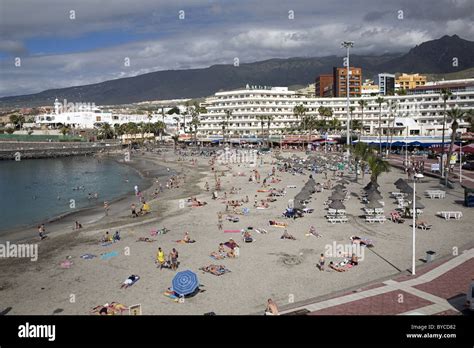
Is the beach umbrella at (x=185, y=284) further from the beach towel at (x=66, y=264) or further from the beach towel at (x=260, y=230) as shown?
the beach towel at (x=260, y=230)

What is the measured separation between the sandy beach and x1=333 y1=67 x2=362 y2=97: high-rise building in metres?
120

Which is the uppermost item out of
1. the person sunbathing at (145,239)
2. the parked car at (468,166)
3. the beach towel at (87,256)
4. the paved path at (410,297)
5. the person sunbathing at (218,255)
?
the parked car at (468,166)

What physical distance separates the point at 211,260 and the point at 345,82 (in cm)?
15021

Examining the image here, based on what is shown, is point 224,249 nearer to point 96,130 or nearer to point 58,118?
point 96,130

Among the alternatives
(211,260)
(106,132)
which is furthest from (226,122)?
(211,260)

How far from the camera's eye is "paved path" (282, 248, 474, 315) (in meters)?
12.9

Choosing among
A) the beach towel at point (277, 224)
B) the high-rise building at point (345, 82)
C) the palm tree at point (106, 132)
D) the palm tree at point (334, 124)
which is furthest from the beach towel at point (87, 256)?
the high-rise building at point (345, 82)

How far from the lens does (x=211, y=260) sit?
797 inches

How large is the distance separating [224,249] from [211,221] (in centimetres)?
739

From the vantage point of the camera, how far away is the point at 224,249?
21.7 meters

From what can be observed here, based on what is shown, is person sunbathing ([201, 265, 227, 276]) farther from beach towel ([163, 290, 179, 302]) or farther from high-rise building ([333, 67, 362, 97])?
high-rise building ([333, 67, 362, 97])

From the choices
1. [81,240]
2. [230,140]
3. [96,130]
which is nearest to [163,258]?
[81,240]

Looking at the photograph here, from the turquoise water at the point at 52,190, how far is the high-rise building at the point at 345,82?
95.8 m

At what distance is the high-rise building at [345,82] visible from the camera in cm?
14800
